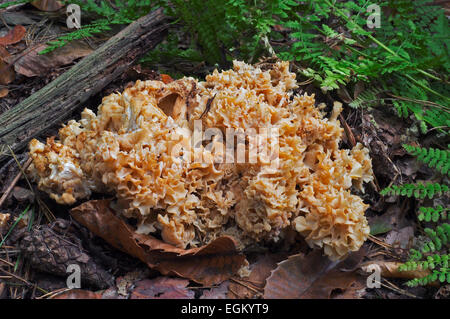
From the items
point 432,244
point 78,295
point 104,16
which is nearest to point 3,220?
point 78,295

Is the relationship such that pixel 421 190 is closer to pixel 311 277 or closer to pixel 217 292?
pixel 311 277

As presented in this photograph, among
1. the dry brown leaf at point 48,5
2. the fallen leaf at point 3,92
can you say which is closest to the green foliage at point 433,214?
the fallen leaf at point 3,92

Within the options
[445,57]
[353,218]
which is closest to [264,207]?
[353,218]

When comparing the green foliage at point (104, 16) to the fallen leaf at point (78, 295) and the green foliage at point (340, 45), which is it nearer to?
the green foliage at point (340, 45)

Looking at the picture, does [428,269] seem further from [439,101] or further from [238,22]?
[238,22]

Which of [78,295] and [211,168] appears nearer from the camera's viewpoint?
[78,295]

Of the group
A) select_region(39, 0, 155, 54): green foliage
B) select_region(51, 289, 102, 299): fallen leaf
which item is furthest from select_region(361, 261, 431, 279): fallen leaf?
select_region(39, 0, 155, 54): green foliage
